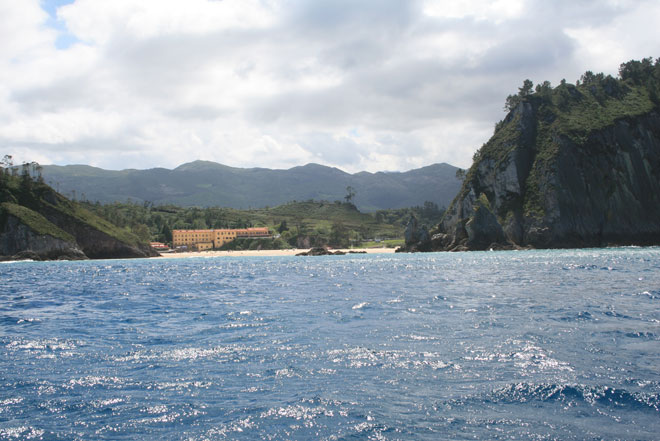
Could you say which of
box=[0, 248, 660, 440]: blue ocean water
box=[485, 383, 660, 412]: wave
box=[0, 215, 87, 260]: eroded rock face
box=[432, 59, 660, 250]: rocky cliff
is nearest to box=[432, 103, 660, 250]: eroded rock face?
box=[432, 59, 660, 250]: rocky cliff

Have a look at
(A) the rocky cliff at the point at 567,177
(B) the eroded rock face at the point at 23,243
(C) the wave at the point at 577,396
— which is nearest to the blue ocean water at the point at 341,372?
(C) the wave at the point at 577,396

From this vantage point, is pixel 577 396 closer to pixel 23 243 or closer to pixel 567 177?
pixel 567 177

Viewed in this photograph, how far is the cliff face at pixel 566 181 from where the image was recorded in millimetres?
138750

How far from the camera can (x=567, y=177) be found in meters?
144

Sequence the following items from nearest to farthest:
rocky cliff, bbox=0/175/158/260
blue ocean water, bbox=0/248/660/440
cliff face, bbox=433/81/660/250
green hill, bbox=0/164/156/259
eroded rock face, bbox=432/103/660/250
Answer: blue ocean water, bbox=0/248/660/440 < eroded rock face, bbox=432/103/660/250 < cliff face, bbox=433/81/660/250 < rocky cliff, bbox=0/175/158/260 < green hill, bbox=0/164/156/259

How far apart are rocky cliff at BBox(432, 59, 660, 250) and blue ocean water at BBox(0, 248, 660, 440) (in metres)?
118

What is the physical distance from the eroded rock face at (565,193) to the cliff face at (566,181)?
11.9 inches

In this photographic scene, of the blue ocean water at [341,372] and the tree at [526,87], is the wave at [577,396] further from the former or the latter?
the tree at [526,87]

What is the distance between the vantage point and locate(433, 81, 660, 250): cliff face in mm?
138750

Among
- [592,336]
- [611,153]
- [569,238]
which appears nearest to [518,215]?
[569,238]

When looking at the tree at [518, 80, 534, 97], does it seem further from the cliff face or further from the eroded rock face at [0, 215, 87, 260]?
the eroded rock face at [0, 215, 87, 260]

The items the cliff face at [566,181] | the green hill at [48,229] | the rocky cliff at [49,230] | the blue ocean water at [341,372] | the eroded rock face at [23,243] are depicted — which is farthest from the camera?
the green hill at [48,229]

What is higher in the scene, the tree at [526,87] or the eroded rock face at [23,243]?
the tree at [526,87]

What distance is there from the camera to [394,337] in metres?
20.8
